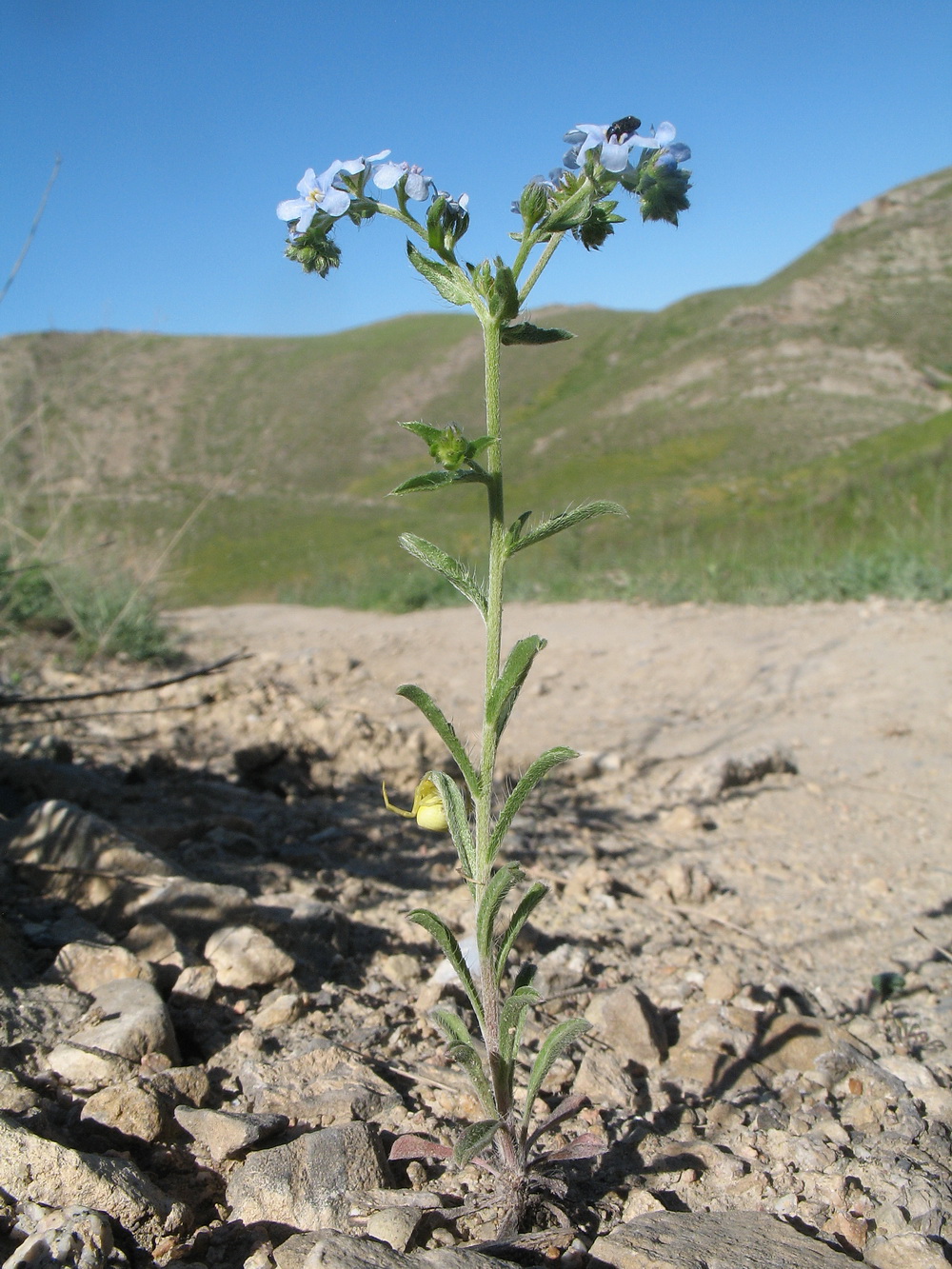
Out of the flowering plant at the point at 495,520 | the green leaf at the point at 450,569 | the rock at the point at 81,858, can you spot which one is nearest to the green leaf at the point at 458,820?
the flowering plant at the point at 495,520

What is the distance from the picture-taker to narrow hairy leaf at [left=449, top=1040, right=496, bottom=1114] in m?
1.27

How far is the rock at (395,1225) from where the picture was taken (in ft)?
3.95

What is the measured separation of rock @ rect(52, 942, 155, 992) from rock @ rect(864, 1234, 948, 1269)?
1264mm

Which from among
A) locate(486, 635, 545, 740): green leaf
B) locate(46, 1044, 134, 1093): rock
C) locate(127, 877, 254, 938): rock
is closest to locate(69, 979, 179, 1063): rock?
locate(46, 1044, 134, 1093): rock

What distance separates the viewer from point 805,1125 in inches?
61.7

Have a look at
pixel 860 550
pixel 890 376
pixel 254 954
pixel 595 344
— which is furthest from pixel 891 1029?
pixel 595 344

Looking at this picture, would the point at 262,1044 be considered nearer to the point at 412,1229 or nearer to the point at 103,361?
the point at 412,1229

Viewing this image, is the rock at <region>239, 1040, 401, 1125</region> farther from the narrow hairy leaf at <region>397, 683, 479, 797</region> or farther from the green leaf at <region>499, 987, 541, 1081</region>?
the narrow hairy leaf at <region>397, 683, 479, 797</region>

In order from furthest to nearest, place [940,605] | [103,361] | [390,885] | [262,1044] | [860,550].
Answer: [860,550], [940,605], [103,361], [390,885], [262,1044]

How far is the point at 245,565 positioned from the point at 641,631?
1447cm

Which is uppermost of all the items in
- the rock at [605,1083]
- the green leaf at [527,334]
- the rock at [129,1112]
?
the green leaf at [527,334]

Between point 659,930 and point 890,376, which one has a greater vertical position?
point 890,376

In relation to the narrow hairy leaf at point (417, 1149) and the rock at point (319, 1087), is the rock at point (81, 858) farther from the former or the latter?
the narrow hairy leaf at point (417, 1149)

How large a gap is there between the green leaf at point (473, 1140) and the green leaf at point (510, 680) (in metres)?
0.54
